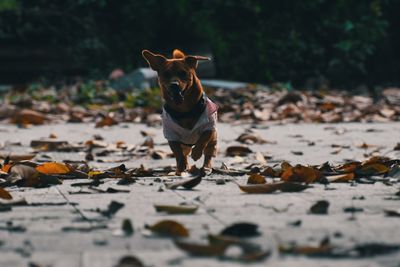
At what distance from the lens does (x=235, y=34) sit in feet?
51.1

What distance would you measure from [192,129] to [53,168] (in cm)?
113

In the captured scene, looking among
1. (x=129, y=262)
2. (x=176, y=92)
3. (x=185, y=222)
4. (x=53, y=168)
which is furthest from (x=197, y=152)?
(x=129, y=262)

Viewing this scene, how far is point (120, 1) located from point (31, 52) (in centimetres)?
181

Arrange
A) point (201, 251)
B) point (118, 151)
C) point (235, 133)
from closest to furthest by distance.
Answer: point (201, 251) → point (118, 151) → point (235, 133)

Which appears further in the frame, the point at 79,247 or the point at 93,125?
the point at 93,125

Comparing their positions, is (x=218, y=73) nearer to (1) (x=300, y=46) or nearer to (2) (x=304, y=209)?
(1) (x=300, y=46)

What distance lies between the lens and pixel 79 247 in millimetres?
3168

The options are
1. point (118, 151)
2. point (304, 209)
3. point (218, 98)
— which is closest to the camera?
point (304, 209)

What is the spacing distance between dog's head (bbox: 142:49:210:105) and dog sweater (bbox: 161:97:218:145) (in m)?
0.16

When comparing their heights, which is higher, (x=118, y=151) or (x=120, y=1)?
(x=120, y=1)

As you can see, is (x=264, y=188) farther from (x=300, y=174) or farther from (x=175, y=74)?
(x=175, y=74)

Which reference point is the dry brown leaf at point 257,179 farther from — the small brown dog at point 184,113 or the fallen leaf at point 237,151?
the fallen leaf at point 237,151

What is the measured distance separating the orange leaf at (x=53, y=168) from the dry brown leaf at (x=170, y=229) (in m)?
2.08

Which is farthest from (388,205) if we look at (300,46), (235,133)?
(300,46)
